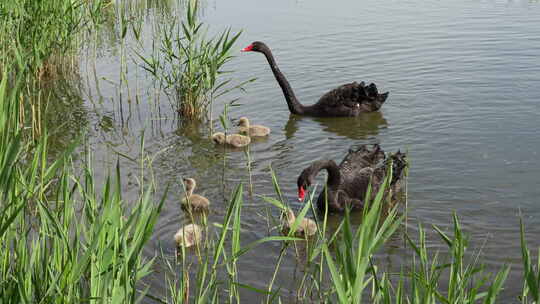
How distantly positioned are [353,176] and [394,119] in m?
2.29

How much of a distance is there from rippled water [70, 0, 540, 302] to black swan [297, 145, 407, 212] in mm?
271

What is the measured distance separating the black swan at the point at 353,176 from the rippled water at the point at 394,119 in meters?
0.27

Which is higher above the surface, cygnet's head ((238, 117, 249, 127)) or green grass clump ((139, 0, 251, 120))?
green grass clump ((139, 0, 251, 120))

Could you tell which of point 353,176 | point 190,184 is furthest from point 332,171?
point 190,184

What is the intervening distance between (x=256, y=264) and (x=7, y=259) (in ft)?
6.59

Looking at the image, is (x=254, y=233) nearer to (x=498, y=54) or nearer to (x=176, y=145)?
(x=176, y=145)

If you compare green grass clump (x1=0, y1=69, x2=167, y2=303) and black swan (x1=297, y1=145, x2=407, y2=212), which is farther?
black swan (x1=297, y1=145, x2=407, y2=212)

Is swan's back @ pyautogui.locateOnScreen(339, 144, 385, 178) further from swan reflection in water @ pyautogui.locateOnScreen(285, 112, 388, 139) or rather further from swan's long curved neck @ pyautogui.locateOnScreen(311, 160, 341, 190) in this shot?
swan reflection in water @ pyautogui.locateOnScreen(285, 112, 388, 139)

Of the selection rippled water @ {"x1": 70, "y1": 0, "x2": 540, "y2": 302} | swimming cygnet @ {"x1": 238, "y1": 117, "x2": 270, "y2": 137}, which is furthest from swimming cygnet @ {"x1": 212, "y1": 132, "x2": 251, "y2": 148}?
swimming cygnet @ {"x1": 238, "y1": 117, "x2": 270, "y2": 137}

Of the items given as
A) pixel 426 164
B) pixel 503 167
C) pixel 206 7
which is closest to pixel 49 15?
pixel 426 164

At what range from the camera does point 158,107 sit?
8.70m

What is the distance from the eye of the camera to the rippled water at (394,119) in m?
5.64

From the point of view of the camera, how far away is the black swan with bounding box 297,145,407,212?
19.1 ft

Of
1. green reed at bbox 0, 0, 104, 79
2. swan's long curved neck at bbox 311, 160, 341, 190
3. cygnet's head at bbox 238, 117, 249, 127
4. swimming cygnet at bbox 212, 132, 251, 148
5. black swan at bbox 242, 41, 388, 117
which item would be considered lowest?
swan's long curved neck at bbox 311, 160, 341, 190
